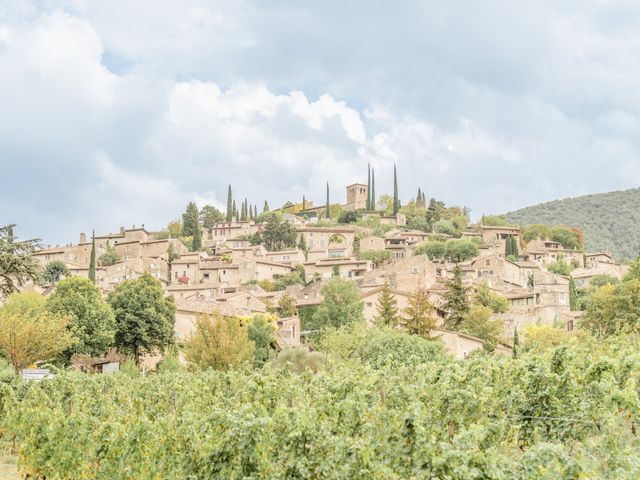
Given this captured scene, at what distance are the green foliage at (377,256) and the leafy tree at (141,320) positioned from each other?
151 ft

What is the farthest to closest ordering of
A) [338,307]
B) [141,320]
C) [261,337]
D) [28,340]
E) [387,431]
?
[338,307], [141,320], [261,337], [28,340], [387,431]

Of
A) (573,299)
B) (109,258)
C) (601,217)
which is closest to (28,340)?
(573,299)

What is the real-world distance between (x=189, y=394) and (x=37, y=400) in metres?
4.19

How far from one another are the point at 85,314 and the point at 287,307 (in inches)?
738

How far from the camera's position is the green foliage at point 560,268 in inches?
3076

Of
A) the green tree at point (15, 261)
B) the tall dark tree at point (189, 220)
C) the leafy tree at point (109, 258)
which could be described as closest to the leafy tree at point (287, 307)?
the green tree at point (15, 261)

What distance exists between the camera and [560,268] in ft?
258

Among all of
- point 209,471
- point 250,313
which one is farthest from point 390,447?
point 250,313

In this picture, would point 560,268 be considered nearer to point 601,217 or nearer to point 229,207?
point 229,207

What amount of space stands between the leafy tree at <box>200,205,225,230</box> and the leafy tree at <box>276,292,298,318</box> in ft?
198

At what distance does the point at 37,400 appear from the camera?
17.2 m

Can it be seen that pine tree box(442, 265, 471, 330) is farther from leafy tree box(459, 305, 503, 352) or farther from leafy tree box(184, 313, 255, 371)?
leafy tree box(184, 313, 255, 371)

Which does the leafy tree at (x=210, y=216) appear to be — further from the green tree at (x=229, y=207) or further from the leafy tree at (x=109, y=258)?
the leafy tree at (x=109, y=258)

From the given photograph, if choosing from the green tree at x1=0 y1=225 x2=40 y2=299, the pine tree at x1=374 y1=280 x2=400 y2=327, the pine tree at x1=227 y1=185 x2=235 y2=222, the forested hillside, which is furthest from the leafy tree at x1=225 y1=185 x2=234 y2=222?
the green tree at x1=0 y1=225 x2=40 y2=299
